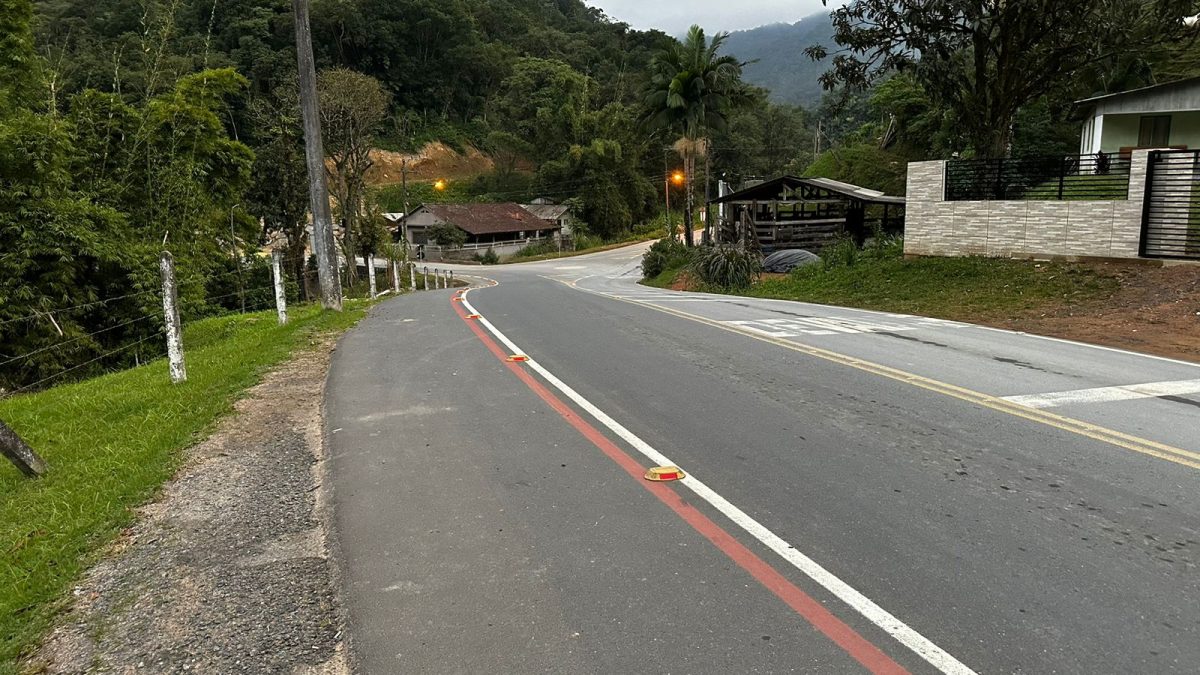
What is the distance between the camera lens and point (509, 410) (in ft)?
24.6

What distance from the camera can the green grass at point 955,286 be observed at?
50.5 feet

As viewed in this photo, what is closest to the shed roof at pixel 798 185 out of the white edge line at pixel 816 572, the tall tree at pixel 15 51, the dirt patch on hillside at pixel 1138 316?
the dirt patch on hillside at pixel 1138 316

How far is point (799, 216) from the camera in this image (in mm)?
37906

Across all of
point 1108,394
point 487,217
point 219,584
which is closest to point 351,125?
→ point 1108,394

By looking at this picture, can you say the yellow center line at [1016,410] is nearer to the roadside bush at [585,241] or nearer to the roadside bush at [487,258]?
the roadside bush at [487,258]

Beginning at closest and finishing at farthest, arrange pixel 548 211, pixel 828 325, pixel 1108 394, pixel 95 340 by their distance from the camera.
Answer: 1. pixel 1108 394
2. pixel 828 325
3. pixel 95 340
4. pixel 548 211

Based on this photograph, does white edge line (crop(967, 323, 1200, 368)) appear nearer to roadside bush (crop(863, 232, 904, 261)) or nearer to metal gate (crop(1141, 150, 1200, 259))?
metal gate (crop(1141, 150, 1200, 259))

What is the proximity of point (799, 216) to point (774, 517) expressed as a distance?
115 ft

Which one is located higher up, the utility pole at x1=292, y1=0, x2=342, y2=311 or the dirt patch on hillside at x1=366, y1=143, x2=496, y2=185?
the dirt patch on hillside at x1=366, y1=143, x2=496, y2=185

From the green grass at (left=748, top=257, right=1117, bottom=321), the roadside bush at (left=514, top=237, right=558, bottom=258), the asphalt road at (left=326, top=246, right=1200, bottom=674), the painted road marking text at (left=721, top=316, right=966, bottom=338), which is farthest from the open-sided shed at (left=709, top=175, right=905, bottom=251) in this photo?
the roadside bush at (left=514, top=237, right=558, bottom=258)

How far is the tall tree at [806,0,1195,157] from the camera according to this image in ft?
64.7

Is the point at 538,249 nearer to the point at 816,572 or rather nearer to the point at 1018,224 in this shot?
the point at 1018,224

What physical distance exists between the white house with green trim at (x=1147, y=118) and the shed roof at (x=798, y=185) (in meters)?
7.45

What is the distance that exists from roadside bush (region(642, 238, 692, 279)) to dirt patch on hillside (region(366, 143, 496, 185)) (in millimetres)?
52156
